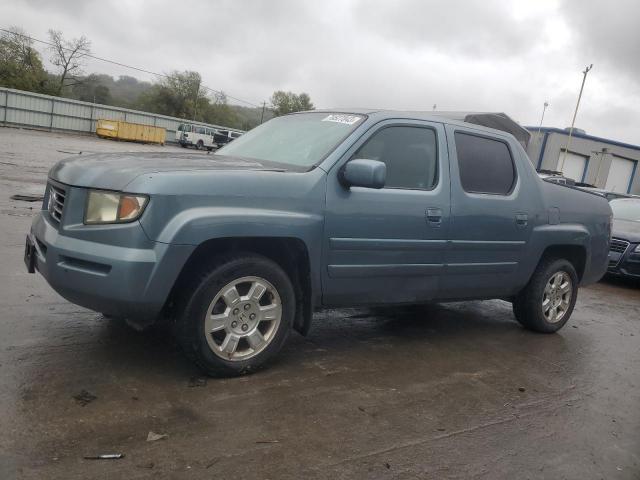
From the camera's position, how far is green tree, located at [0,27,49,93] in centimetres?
5806

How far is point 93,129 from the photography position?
145 feet

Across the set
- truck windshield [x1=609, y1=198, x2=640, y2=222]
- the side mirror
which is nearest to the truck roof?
the side mirror

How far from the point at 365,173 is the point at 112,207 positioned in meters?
1.56

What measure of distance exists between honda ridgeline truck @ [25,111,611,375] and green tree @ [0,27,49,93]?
204 ft

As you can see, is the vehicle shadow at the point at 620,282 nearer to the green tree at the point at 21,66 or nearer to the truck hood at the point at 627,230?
the truck hood at the point at 627,230

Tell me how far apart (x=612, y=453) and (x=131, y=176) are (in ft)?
10.3

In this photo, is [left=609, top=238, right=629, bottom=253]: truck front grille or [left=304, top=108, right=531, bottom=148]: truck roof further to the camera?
[left=609, top=238, right=629, bottom=253]: truck front grille

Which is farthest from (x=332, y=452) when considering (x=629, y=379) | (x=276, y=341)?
(x=629, y=379)

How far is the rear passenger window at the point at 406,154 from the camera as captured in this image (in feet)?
14.0

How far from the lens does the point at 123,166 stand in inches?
136

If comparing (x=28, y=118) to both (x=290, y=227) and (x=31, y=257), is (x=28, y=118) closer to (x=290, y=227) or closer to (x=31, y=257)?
(x=31, y=257)

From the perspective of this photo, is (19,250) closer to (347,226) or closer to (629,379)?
(347,226)

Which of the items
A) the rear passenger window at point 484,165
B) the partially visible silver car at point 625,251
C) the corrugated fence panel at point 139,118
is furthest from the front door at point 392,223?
the corrugated fence panel at point 139,118

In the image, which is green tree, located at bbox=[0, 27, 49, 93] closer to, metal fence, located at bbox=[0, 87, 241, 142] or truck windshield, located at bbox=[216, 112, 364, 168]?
metal fence, located at bbox=[0, 87, 241, 142]
